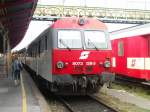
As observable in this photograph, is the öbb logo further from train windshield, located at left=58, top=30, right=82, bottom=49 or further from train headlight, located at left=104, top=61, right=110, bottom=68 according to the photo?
train headlight, located at left=104, top=61, right=110, bottom=68

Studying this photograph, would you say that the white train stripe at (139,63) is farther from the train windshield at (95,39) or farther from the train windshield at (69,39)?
the train windshield at (69,39)

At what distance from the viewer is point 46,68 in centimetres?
1662

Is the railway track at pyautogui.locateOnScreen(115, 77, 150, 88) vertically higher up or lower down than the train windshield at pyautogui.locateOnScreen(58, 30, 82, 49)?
lower down

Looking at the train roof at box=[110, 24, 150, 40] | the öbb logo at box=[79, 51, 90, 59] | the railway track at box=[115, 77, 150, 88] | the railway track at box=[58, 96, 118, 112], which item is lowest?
the railway track at box=[58, 96, 118, 112]

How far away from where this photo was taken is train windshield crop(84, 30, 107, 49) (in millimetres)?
15788

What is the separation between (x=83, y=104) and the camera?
51.2 feet

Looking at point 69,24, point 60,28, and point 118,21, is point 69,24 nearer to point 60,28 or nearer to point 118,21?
point 60,28

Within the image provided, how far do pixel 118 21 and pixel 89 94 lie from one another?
42.0m

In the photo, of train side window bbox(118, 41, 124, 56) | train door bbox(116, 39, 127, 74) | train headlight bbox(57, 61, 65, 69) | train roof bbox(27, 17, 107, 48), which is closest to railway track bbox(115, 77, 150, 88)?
train door bbox(116, 39, 127, 74)

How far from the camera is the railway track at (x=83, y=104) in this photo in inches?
559

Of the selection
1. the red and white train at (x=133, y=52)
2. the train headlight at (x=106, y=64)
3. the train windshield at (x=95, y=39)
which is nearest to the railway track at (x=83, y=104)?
the train headlight at (x=106, y=64)

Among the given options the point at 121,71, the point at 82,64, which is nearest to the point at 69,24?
the point at 82,64

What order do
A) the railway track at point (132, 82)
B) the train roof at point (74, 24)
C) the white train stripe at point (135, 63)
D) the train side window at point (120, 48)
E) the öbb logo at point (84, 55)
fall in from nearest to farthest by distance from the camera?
the öbb logo at point (84, 55) < the train roof at point (74, 24) < the white train stripe at point (135, 63) < the railway track at point (132, 82) < the train side window at point (120, 48)

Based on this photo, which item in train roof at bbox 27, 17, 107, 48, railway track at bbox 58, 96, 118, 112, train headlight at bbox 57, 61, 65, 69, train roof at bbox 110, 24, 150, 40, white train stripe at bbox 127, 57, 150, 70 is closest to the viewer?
railway track at bbox 58, 96, 118, 112
